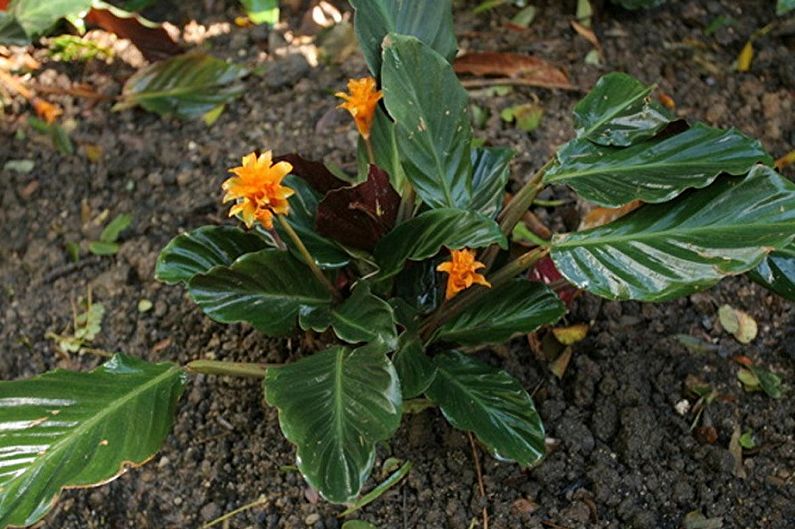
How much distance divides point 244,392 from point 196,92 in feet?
2.84

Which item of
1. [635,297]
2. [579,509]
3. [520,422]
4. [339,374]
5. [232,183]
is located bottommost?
[579,509]

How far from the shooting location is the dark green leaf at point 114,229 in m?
2.09

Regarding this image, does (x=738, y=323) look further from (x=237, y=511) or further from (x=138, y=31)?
(x=138, y=31)

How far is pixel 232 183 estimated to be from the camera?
133cm

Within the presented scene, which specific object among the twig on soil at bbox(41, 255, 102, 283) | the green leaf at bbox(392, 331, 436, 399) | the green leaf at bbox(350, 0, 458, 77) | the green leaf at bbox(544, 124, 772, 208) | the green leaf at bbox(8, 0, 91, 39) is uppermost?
the green leaf at bbox(350, 0, 458, 77)

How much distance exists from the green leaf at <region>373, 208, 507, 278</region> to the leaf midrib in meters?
0.40

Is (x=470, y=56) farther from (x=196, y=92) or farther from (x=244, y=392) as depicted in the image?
(x=244, y=392)

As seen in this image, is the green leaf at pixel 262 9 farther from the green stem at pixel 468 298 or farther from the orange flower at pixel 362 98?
the green stem at pixel 468 298

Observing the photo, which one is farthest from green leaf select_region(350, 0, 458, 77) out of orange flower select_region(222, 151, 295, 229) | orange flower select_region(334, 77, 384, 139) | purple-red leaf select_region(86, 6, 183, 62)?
purple-red leaf select_region(86, 6, 183, 62)

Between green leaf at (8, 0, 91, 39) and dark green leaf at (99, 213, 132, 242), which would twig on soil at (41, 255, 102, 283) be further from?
green leaf at (8, 0, 91, 39)

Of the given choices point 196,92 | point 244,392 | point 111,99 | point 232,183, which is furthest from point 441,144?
point 111,99

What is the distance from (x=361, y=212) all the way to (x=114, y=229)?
804 millimetres

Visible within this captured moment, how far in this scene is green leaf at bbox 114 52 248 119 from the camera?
230 cm

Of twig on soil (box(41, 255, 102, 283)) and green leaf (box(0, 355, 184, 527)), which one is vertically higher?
green leaf (box(0, 355, 184, 527))
